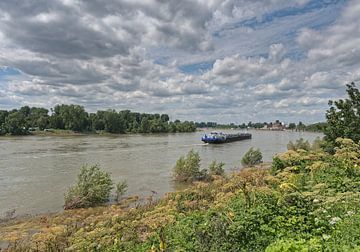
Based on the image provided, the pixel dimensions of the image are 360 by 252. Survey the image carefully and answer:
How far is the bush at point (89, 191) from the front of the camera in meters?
19.2

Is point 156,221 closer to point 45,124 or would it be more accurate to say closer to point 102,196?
point 102,196

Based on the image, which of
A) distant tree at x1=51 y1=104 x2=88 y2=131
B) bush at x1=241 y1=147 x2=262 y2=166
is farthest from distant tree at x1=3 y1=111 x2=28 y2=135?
bush at x1=241 y1=147 x2=262 y2=166

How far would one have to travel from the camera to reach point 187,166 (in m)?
27.8

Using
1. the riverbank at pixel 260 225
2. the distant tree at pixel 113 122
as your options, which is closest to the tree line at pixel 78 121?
the distant tree at pixel 113 122

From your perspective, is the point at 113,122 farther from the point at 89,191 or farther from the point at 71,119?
the point at 89,191

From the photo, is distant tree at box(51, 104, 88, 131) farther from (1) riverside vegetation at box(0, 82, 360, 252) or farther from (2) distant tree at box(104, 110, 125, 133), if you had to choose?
(1) riverside vegetation at box(0, 82, 360, 252)

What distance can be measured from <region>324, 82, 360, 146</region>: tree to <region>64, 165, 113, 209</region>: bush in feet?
50.6

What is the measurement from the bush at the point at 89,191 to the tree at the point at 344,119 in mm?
15418

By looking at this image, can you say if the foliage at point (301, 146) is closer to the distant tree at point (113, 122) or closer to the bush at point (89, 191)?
the bush at point (89, 191)

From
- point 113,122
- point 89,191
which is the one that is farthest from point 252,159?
point 113,122

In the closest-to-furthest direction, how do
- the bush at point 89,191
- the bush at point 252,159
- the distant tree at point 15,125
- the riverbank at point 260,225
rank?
the riverbank at point 260,225 → the bush at point 89,191 → the bush at point 252,159 → the distant tree at point 15,125

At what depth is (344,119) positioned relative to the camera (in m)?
24.1

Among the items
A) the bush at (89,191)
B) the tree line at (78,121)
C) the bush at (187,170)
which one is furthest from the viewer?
the tree line at (78,121)

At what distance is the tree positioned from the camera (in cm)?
2276
